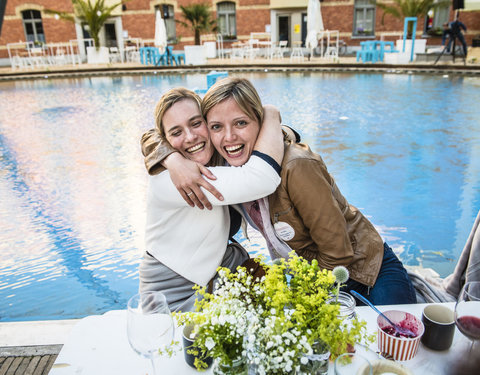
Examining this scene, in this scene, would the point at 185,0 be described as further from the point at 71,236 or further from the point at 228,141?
the point at 228,141

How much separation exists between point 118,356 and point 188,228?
0.77m

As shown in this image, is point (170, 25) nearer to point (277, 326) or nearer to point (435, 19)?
point (435, 19)

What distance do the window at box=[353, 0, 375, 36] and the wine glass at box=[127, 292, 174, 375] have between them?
2247 cm

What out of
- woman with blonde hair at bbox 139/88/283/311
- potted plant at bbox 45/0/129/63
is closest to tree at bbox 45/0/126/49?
potted plant at bbox 45/0/129/63

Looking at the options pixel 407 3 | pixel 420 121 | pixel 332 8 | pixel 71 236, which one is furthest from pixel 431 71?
pixel 71 236

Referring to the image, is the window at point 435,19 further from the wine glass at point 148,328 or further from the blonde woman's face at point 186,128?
the wine glass at point 148,328

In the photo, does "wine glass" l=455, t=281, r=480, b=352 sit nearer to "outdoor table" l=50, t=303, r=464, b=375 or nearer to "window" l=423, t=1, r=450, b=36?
"outdoor table" l=50, t=303, r=464, b=375

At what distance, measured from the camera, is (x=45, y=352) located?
77.4 inches

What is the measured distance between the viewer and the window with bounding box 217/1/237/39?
22.1 m

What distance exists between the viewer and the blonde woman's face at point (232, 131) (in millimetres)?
1815

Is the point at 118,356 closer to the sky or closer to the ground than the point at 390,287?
closer to the sky

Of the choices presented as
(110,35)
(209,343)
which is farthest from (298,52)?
(209,343)

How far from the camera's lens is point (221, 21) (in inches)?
880

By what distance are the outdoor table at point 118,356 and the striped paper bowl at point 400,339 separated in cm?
3
